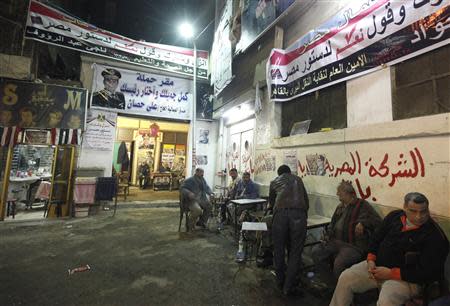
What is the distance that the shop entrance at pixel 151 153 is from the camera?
42.4ft

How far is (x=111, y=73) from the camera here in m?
8.43

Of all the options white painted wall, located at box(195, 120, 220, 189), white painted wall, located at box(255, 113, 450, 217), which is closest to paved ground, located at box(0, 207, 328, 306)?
white painted wall, located at box(255, 113, 450, 217)

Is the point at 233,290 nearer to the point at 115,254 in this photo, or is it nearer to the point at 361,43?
the point at 115,254

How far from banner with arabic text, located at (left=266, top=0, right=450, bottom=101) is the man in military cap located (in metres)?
5.77

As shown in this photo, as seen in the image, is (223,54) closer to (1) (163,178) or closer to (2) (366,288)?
(2) (366,288)

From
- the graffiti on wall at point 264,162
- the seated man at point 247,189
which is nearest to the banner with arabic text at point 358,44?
the graffiti on wall at point 264,162

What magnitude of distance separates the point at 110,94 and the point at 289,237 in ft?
25.8

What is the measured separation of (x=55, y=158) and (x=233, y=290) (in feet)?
22.5

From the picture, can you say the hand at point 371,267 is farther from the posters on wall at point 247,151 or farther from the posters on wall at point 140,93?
the posters on wall at point 140,93

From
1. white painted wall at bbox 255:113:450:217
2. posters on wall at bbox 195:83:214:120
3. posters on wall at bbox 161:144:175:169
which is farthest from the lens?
posters on wall at bbox 161:144:175:169

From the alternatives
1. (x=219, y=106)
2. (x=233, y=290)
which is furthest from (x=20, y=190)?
(x=233, y=290)

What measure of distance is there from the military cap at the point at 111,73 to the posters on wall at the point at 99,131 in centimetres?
137

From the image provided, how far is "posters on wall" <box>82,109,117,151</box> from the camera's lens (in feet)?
26.0

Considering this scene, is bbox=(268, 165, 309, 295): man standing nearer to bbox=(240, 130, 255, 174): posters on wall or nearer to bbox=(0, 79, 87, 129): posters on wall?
bbox=(240, 130, 255, 174): posters on wall
